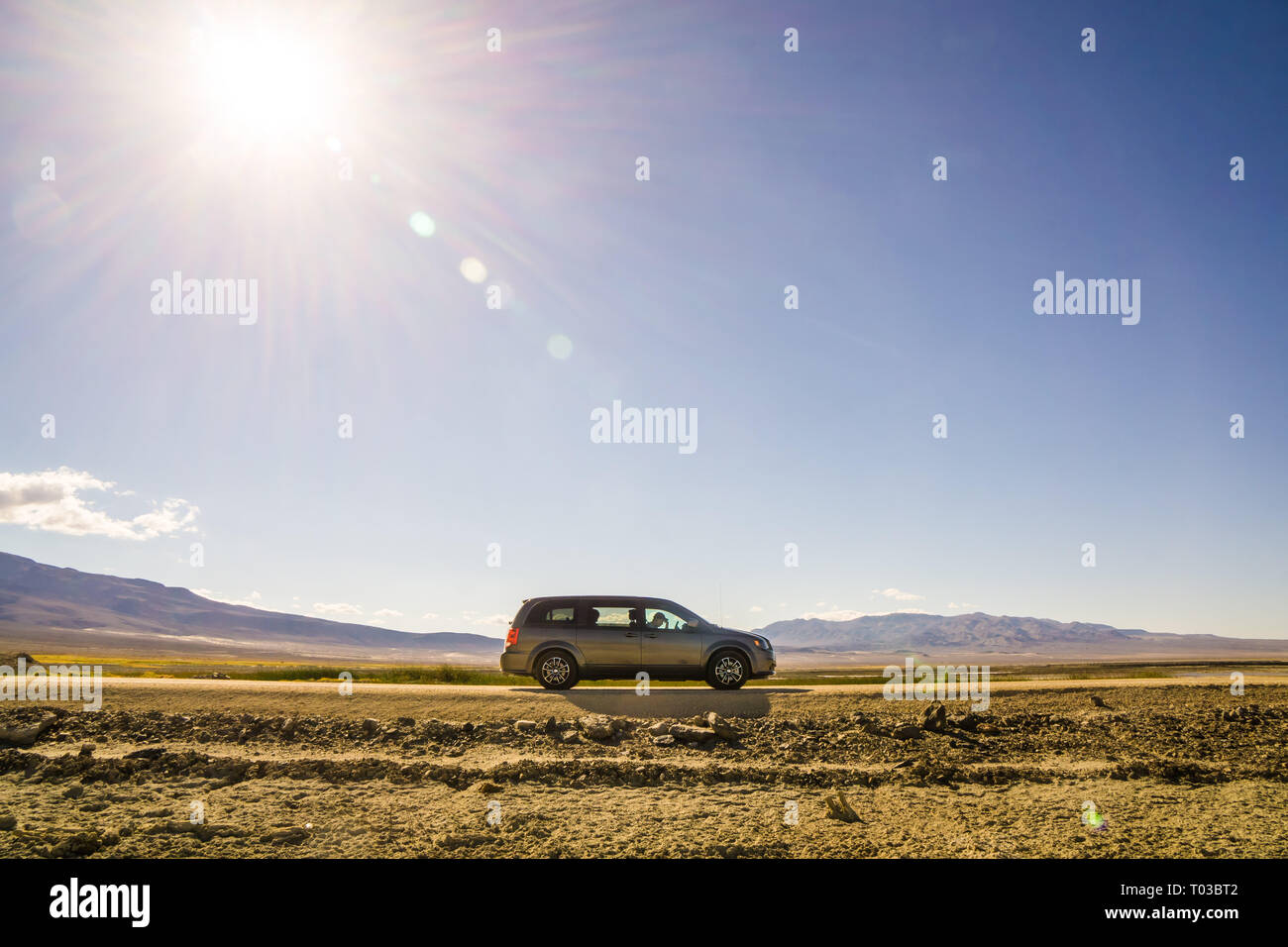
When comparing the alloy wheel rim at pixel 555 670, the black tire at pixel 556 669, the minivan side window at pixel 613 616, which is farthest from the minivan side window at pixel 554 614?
the alloy wheel rim at pixel 555 670

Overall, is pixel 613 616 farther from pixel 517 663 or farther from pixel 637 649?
pixel 517 663

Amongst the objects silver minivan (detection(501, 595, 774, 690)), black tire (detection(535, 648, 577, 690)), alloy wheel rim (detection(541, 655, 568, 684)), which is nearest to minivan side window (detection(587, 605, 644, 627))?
silver minivan (detection(501, 595, 774, 690))

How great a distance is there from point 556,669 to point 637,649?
5.91ft

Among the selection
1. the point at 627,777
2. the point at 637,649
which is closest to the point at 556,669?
the point at 637,649

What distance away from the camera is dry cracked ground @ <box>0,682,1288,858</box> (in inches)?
324

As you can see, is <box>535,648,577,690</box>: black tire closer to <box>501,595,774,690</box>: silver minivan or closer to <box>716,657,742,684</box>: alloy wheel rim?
<box>501,595,774,690</box>: silver minivan

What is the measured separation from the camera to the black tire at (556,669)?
52.9 ft

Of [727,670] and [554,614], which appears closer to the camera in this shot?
[727,670]

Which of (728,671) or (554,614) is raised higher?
(554,614)

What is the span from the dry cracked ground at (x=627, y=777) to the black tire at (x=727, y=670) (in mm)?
1133

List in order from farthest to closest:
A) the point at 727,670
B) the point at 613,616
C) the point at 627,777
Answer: the point at 613,616 < the point at 727,670 < the point at 627,777

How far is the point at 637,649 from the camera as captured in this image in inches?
634
